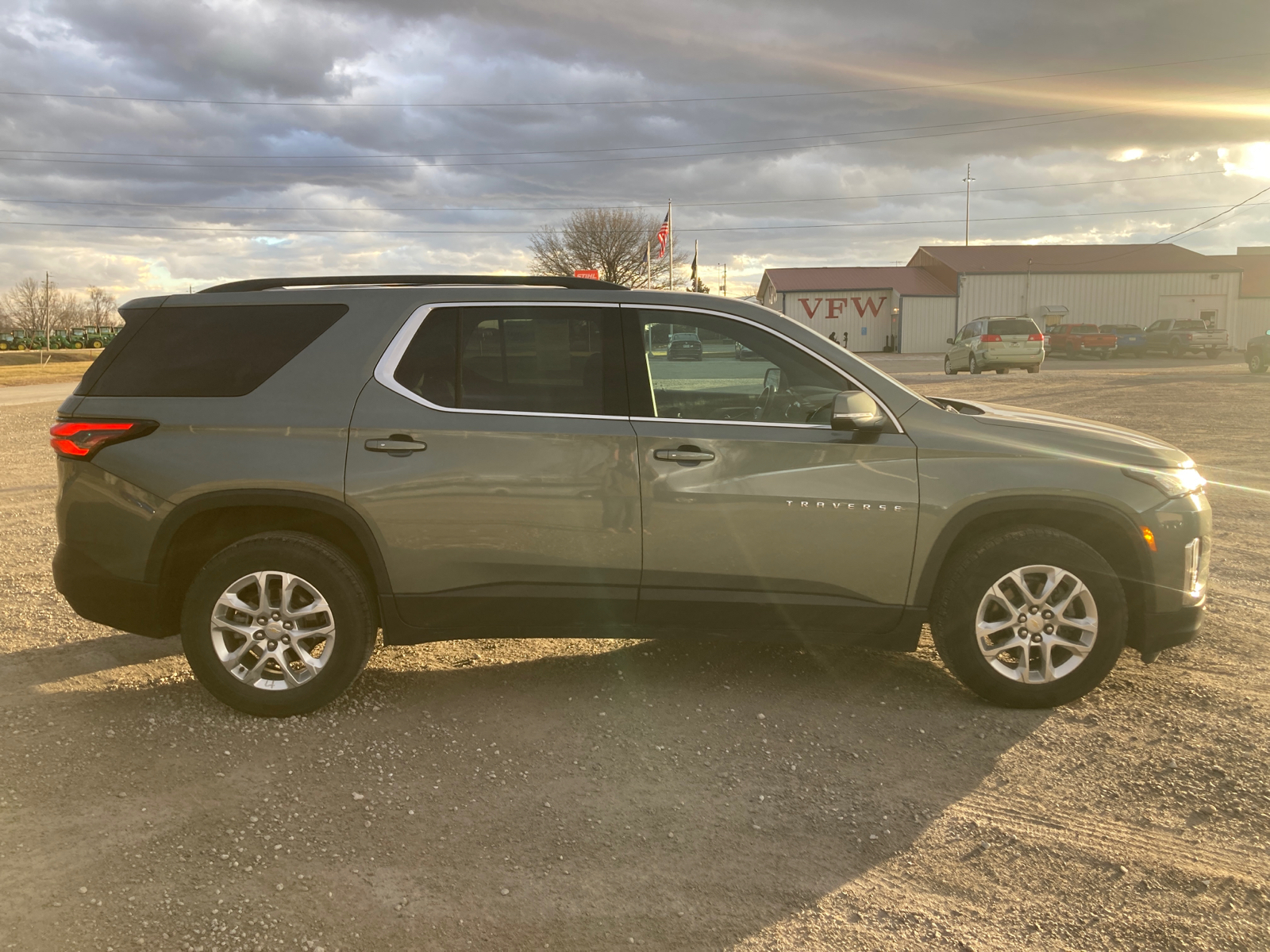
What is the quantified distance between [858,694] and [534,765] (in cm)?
160

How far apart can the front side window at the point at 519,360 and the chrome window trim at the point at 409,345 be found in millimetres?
16

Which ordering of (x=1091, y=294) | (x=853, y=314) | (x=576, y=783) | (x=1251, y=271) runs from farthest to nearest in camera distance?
(x=1251, y=271)
(x=853, y=314)
(x=1091, y=294)
(x=576, y=783)

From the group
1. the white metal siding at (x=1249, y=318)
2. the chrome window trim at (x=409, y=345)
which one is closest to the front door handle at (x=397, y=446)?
the chrome window trim at (x=409, y=345)

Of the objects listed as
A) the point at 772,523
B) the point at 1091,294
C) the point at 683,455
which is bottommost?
the point at 772,523

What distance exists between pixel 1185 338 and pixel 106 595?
147 feet

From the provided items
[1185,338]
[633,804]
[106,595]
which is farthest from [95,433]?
[1185,338]

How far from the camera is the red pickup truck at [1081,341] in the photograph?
1641 inches

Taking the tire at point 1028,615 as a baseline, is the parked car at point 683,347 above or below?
above

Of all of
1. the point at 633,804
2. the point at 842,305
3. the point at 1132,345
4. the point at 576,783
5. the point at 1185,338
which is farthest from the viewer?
the point at 842,305

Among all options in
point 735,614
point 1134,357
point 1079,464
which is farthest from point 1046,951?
point 1134,357

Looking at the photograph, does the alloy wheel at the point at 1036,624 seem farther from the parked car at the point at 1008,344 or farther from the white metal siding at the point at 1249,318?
the white metal siding at the point at 1249,318

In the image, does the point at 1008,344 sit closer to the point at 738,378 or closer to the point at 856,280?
the point at 738,378

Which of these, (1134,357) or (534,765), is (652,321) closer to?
(534,765)

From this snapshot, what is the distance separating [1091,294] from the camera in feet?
188
